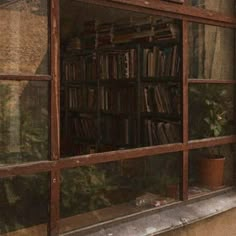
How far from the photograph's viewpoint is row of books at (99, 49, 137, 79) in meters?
3.94

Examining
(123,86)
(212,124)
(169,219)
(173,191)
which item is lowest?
(169,219)

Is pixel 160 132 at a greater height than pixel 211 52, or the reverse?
pixel 211 52

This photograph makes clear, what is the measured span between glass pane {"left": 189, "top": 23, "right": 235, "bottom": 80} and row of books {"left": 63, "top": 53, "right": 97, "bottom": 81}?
4.96ft

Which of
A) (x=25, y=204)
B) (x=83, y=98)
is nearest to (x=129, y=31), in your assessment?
Result: (x=83, y=98)

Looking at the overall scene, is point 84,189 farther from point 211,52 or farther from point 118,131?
point 118,131

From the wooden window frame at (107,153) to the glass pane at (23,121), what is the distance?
0.03 metres

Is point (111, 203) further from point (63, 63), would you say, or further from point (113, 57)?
point (63, 63)

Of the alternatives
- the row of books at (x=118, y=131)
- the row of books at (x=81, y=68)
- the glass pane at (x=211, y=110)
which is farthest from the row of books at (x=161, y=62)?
the row of books at (x=81, y=68)

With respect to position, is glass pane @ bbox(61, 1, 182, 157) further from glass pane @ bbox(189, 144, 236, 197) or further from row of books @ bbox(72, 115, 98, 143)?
glass pane @ bbox(189, 144, 236, 197)

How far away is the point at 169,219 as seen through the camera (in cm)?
258

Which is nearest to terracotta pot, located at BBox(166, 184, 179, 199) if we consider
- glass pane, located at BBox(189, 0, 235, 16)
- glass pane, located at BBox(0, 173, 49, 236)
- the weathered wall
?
the weathered wall

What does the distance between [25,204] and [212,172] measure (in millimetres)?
1588

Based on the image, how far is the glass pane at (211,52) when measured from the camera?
296 centimetres

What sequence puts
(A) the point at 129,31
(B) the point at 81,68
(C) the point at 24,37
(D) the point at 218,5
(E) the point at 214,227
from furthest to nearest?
(B) the point at 81,68
(A) the point at 129,31
(D) the point at 218,5
(E) the point at 214,227
(C) the point at 24,37
